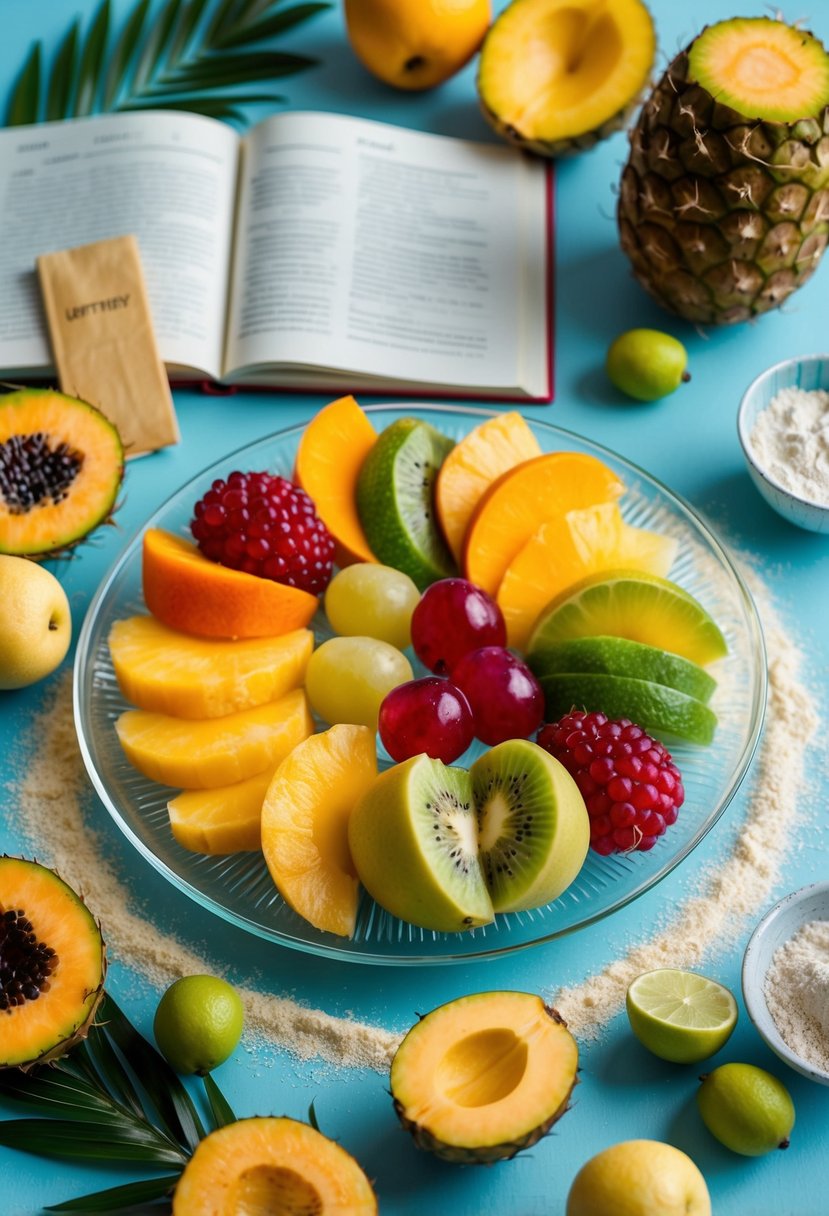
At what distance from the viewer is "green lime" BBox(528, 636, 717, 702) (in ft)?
4.86

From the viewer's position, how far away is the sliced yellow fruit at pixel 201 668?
1506mm

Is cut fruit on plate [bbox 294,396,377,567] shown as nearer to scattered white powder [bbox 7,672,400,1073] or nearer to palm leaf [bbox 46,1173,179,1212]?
scattered white powder [bbox 7,672,400,1073]

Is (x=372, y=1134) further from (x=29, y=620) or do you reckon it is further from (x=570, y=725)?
(x=29, y=620)

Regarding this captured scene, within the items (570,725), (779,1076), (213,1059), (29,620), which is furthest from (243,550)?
(779,1076)

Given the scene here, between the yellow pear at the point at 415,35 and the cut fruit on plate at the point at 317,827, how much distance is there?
4.62ft

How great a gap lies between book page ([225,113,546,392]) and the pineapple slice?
10 cm

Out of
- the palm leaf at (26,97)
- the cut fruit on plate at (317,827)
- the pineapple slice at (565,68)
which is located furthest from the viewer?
the palm leaf at (26,97)

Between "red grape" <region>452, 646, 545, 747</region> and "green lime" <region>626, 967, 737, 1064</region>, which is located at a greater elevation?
"red grape" <region>452, 646, 545, 747</region>

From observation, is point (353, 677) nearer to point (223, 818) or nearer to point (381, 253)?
point (223, 818)

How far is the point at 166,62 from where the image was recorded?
2342 mm

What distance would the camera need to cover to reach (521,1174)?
4.27ft

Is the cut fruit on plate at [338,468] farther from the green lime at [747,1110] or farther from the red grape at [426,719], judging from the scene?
the green lime at [747,1110]

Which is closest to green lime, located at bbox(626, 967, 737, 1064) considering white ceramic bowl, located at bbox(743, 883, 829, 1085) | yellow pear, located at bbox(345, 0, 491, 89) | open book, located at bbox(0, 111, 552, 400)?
white ceramic bowl, located at bbox(743, 883, 829, 1085)

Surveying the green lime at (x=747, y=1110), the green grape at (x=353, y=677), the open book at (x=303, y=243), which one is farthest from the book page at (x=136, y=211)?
the green lime at (x=747, y=1110)
